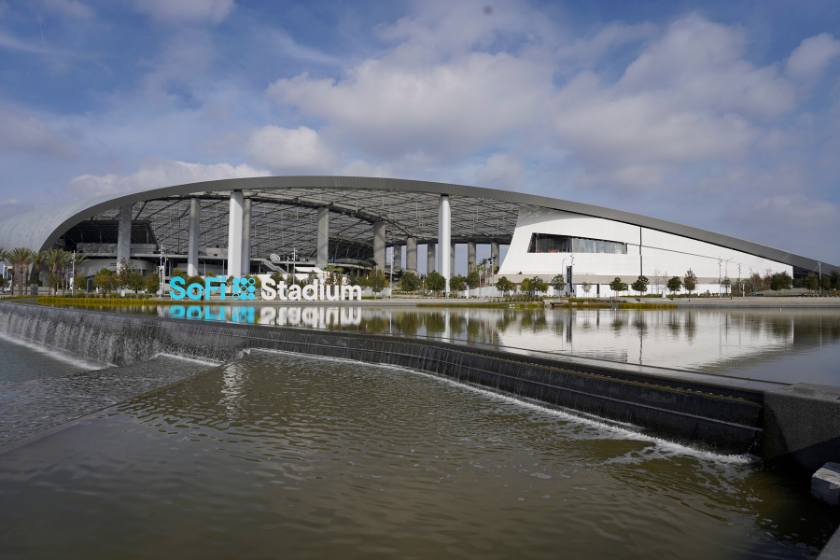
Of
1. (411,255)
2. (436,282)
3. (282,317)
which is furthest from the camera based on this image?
(411,255)

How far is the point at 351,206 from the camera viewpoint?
70.1 m

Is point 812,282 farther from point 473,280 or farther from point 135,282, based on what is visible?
point 135,282

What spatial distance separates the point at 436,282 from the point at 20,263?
5036cm

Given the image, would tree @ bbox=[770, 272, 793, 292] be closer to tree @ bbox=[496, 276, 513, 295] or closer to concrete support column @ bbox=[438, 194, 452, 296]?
tree @ bbox=[496, 276, 513, 295]

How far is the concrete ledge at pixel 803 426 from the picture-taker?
5207 mm

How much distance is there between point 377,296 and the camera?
209 ft

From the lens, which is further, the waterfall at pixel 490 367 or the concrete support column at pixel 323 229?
the concrete support column at pixel 323 229

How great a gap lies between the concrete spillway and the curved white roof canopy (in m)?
45.9

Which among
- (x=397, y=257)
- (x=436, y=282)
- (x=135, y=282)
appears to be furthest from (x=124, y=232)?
(x=397, y=257)

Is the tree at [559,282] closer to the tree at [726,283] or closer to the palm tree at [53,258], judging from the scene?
the tree at [726,283]

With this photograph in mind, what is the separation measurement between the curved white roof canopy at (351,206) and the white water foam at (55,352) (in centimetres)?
3705

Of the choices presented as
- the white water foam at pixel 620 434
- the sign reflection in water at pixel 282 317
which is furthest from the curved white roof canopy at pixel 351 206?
the white water foam at pixel 620 434

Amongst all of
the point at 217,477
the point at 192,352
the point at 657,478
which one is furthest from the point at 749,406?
the point at 192,352

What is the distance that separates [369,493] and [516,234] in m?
67.8
